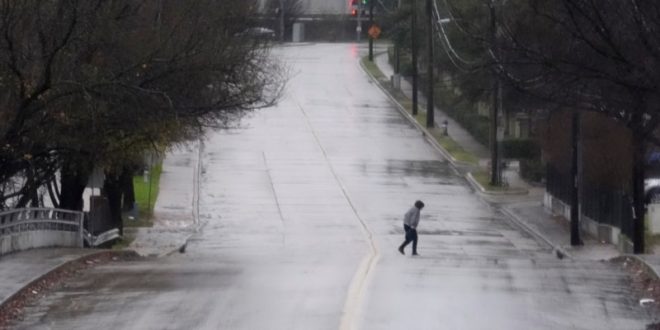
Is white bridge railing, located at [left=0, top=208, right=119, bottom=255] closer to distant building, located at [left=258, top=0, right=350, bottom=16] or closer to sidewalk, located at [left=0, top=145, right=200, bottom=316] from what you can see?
sidewalk, located at [left=0, top=145, right=200, bottom=316]

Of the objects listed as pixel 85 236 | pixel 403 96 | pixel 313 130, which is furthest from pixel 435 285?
pixel 403 96

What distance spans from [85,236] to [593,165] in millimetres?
17737

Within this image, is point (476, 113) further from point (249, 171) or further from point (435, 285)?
point (435, 285)

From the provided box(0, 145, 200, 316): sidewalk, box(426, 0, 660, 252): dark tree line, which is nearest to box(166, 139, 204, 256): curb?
box(0, 145, 200, 316): sidewalk

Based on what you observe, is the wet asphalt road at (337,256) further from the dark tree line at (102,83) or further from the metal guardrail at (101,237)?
the dark tree line at (102,83)

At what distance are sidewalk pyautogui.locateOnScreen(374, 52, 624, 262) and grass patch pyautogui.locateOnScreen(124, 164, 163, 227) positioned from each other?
40.2ft

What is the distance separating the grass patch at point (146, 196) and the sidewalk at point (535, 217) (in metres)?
12.2

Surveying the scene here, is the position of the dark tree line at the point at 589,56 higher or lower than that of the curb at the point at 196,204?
higher

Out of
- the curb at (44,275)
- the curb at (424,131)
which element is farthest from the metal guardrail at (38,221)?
the curb at (424,131)

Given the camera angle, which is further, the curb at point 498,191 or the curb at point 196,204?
Result: the curb at point 498,191

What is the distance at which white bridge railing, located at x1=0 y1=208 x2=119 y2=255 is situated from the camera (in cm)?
2312

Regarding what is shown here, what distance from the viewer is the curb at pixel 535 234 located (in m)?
34.2

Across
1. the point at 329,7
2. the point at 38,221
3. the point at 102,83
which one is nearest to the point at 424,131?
the point at 38,221

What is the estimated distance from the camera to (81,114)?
2555 centimetres
